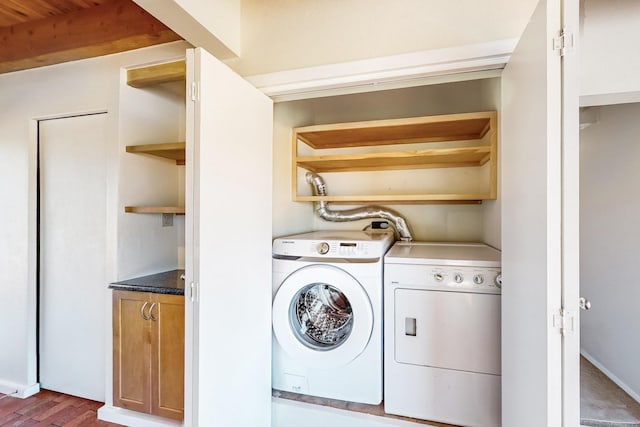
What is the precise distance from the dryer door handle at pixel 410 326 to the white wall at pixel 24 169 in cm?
228

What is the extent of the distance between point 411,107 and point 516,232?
1.74 meters

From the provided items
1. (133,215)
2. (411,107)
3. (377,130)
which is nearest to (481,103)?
(411,107)

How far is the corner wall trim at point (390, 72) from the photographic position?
1.37 m

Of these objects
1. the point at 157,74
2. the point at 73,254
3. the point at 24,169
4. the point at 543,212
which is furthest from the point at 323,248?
the point at 24,169

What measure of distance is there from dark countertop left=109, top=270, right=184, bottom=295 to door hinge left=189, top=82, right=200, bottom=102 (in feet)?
3.35

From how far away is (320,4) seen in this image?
1.60 metres

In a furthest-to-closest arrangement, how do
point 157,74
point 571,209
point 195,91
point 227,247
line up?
1. point 157,74
2. point 227,247
3. point 195,91
4. point 571,209

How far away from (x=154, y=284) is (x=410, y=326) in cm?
146

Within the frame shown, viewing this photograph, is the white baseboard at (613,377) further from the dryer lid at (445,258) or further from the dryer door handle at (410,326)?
the dryer door handle at (410,326)

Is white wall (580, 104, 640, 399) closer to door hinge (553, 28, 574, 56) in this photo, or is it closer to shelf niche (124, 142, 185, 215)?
door hinge (553, 28, 574, 56)

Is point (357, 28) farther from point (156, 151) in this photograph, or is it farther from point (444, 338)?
point (444, 338)

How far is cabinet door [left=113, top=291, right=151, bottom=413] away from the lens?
1790 millimetres

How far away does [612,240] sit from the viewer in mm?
1894

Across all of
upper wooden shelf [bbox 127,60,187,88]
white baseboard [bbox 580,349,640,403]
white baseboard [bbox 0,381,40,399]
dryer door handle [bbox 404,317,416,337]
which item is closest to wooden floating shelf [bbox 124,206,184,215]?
upper wooden shelf [bbox 127,60,187,88]
